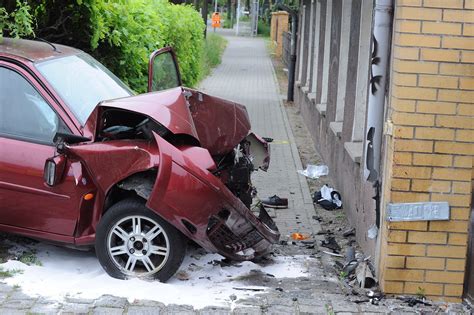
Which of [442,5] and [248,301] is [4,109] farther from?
[442,5]

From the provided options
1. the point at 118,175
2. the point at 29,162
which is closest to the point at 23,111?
the point at 29,162

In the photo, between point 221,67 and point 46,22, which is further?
point 221,67

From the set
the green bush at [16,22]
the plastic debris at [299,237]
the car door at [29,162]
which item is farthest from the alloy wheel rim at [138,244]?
the green bush at [16,22]

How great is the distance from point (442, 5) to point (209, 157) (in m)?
1.95

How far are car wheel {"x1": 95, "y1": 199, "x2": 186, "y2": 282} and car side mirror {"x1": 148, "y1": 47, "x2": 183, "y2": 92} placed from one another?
167cm

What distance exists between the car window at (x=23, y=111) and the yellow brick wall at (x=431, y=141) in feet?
8.44

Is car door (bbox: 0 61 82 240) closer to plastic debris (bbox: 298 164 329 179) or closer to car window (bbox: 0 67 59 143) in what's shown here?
car window (bbox: 0 67 59 143)

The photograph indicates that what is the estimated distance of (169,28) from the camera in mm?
14312

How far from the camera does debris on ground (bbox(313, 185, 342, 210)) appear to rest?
8.47m

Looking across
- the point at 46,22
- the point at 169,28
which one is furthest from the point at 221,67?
the point at 46,22

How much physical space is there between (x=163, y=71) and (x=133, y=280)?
8.13 ft

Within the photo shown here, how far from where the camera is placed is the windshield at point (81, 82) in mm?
5887

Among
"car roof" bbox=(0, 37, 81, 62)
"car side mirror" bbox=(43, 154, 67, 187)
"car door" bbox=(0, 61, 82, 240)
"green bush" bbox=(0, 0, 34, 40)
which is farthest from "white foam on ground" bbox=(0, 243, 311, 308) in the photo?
"green bush" bbox=(0, 0, 34, 40)

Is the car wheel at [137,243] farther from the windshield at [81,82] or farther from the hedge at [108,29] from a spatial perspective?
the hedge at [108,29]
